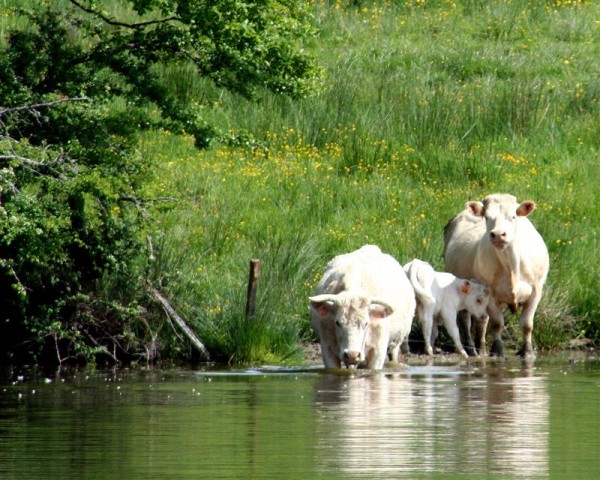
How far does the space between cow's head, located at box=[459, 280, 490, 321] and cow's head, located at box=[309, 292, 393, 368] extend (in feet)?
13.1

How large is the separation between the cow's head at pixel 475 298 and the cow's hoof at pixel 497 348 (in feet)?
1.46

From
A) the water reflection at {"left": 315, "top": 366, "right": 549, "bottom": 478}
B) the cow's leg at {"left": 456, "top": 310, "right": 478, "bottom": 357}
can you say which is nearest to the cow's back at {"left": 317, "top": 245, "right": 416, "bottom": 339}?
the water reflection at {"left": 315, "top": 366, "right": 549, "bottom": 478}

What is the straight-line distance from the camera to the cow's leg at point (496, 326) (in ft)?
68.1

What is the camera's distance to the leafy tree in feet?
56.5

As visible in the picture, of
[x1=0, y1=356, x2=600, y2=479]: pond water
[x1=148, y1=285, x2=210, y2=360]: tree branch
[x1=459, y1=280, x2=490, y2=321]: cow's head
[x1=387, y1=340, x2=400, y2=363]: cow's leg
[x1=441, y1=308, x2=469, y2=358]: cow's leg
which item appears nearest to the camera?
[x1=0, y1=356, x2=600, y2=479]: pond water

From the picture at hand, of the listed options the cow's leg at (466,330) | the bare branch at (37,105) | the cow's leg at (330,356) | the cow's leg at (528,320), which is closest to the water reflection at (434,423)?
the cow's leg at (330,356)

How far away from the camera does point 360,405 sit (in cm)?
1371

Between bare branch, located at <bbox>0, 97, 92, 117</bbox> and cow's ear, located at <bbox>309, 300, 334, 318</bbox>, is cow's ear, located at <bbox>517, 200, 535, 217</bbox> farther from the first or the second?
bare branch, located at <bbox>0, 97, 92, 117</bbox>

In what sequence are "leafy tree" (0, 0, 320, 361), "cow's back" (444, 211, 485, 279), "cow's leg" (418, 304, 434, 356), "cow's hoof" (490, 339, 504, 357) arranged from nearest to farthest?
1. "leafy tree" (0, 0, 320, 361)
2. "cow's leg" (418, 304, 434, 356)
3. "cow's hoof" (490, 339, 504, 357)
4. "cow's back" (444, 211, 485, 279)

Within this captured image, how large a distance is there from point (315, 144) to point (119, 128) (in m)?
Answer: 11.1

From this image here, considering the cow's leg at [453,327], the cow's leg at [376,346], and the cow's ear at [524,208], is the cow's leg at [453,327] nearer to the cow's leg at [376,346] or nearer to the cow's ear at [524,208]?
the cow's ear at [524,208]

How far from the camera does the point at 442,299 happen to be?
20.4 m

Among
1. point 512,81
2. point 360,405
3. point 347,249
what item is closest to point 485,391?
point 360,405

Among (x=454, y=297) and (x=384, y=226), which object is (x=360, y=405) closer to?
(x=454, y=297)
